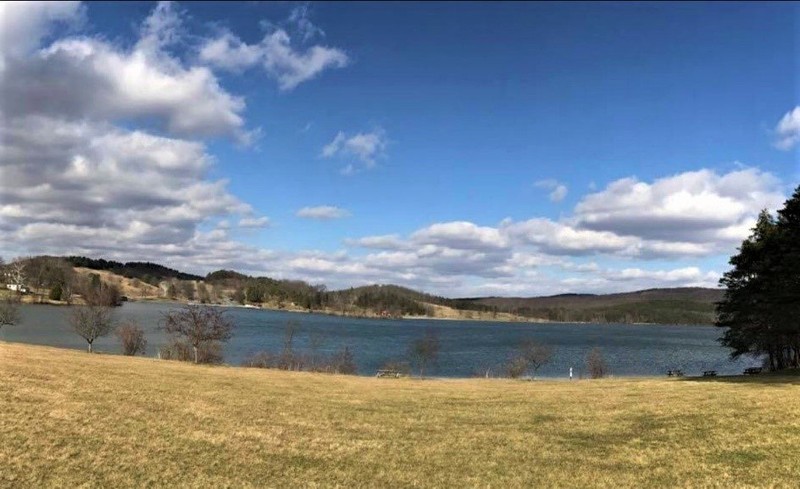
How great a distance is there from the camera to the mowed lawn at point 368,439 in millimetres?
14141

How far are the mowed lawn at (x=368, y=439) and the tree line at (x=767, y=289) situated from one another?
74.0 ft

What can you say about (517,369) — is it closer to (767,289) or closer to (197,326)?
(767,289)

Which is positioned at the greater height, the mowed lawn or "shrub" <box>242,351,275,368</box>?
the mowed lawn

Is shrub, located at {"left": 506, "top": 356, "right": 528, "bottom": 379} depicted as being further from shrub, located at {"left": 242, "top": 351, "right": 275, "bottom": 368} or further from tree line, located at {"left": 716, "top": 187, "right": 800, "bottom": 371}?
shrub, located at {"left": 242, "top": 351, "right": 275, "bottom": 368}

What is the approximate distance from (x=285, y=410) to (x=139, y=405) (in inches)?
217

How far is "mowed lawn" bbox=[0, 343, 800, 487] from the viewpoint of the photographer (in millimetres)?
14141

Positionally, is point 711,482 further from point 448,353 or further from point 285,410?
point 448,353

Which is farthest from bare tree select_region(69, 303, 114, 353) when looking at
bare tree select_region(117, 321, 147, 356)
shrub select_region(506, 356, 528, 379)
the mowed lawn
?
shrub select_region(506, 356, 528, 379)

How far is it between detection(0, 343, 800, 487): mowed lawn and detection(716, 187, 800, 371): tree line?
22.6 meters

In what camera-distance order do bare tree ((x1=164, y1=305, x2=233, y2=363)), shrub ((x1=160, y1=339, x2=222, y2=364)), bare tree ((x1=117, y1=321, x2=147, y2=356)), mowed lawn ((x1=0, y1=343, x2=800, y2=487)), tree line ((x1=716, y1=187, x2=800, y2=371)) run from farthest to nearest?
bare tree ((x1=117, y1=321, x2=147, y2=356)), shrub ((x1=160, y1=339, x2=222, y2=364)), bare tree ((x1=164, y1=305, x2=233, y2=363)), tree line ((x1=716, y1=187, x2=800, y2=371)), mowed lawn ((x1=0, y1=343, x2=800, y2=487))

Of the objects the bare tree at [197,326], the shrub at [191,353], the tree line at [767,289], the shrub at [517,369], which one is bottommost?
the shrub at [517,369]

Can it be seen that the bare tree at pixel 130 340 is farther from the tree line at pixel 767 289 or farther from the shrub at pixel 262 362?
the tree line at pixel 767 289

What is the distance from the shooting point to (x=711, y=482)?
1385cm

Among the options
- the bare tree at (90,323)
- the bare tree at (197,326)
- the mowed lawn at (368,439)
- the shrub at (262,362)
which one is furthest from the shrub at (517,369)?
the bare tree at (90,323)
